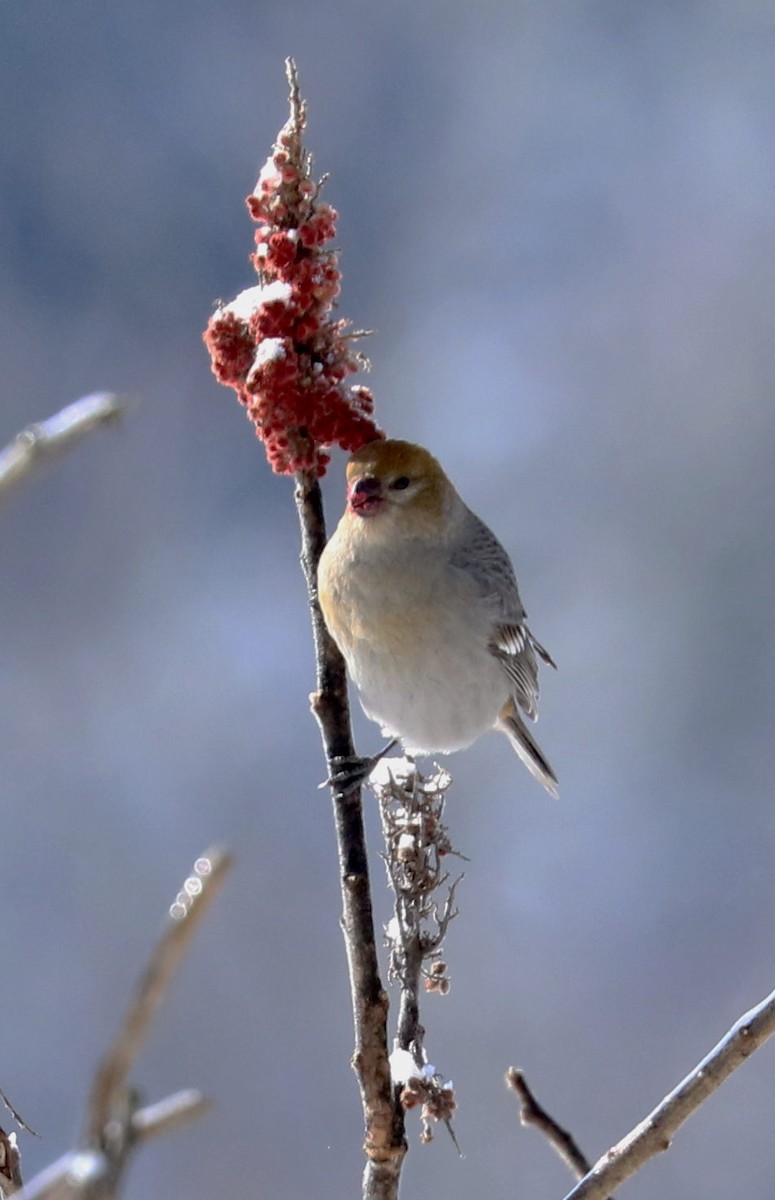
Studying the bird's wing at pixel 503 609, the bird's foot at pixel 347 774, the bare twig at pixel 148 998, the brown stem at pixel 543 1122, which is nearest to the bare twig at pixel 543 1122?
the brown stem at pixel 543 1122

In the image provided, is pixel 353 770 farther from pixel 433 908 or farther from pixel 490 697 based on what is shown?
pixel 490 697

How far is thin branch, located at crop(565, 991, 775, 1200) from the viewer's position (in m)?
0.60

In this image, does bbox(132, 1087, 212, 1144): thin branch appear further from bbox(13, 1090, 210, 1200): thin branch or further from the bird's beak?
the bird's beak

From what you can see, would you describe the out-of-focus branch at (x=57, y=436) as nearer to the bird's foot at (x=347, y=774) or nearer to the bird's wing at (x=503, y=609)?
the bird's foot at (x=347, y=774)

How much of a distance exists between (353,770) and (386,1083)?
207 millimetres

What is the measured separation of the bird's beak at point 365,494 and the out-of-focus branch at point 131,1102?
957mm

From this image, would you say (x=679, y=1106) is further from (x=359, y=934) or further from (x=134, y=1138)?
(x=134, y=1138)

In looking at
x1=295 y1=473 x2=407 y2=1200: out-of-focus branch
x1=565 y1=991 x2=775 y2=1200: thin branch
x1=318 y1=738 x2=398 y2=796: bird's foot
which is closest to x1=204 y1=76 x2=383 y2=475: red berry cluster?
x1=295 y1=473 x2=407 y2=1200: out-of-focus branch

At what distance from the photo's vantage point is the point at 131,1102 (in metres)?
0.24

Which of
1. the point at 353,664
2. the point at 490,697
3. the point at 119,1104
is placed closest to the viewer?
the point at 119,1104

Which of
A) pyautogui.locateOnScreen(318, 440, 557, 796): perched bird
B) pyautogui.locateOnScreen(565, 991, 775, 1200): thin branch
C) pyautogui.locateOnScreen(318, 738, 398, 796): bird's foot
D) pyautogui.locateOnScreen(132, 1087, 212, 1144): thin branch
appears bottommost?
pyautogui.locateOnScreen(132, 1087, 212, 1144): thin branch

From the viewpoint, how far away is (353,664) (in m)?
1.29

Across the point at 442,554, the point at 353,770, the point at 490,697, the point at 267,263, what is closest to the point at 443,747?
the point at 490,697

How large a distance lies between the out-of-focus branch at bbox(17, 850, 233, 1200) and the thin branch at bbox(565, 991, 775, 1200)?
431 millimetres
